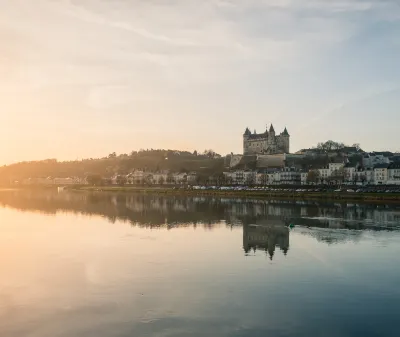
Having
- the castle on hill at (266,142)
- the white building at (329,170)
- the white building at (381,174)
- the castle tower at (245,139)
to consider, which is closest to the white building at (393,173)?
the white building at (381,174)

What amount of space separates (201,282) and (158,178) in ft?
268

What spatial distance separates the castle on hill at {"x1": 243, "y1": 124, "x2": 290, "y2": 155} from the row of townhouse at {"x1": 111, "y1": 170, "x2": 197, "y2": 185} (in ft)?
54.3

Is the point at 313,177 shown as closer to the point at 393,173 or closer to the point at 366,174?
the point at 366,174

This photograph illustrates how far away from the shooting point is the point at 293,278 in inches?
481

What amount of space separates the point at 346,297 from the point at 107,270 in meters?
6.46

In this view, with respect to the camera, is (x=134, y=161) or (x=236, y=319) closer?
(x=236, y=319)

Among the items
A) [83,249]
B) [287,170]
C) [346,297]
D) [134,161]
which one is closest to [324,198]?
[287,170]

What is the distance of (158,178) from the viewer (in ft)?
305

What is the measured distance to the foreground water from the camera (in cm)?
876

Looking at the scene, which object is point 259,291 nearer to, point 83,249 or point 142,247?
point 142,247

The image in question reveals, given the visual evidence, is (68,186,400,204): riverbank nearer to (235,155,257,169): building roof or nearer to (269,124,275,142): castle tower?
(235,155,257,169): building roof

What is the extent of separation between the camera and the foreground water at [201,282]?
8.76 m

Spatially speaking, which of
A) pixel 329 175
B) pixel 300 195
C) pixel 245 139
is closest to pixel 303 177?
pixel 329 175

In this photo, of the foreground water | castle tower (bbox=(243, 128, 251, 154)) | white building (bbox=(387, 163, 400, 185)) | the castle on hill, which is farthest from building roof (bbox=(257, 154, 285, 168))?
the foreground water
